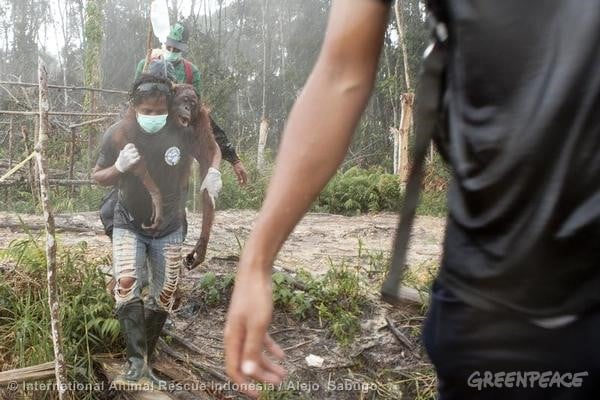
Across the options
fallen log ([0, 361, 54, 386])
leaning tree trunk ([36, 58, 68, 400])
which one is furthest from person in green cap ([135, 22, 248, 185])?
fallen log ([0, 361, 54, 386])

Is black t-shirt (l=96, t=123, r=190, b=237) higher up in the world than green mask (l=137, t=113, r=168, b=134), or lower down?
lower down

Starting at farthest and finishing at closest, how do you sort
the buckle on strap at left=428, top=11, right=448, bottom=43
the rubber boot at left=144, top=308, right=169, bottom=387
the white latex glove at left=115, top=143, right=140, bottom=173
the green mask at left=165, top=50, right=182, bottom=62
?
the green mask at left=165, top=50, right=182, bottom=62 < the rubber boot at left=144, top=308, right=169, bottom=387 < the white latex glove at left=115, top=143, right=140, bottom=173 < the buckle on strap at left=428, top=11, right=448, bottom=43

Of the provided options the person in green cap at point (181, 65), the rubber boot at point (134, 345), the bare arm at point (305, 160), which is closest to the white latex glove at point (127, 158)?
the person in green cap at point (181, 65)

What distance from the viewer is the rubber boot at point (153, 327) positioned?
12.0 feet

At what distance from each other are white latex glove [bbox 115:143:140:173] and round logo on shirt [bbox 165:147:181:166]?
195 millimetres

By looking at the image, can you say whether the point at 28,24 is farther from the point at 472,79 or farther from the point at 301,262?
the point at 472,79

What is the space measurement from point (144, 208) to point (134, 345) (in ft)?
2.58

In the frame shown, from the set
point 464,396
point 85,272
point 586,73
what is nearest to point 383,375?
point 85,272

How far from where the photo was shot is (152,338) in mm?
3719

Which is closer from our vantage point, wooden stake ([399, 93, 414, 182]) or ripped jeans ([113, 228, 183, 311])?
ripped jeans ([113, 228, 183, 311])

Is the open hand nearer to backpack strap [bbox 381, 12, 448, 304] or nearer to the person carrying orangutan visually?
backpack strap [bbox 381, 12, 448, 304]

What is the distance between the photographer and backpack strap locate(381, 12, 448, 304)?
0.86m

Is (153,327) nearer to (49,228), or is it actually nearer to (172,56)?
(49,228)

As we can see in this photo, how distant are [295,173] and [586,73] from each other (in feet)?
1.31
